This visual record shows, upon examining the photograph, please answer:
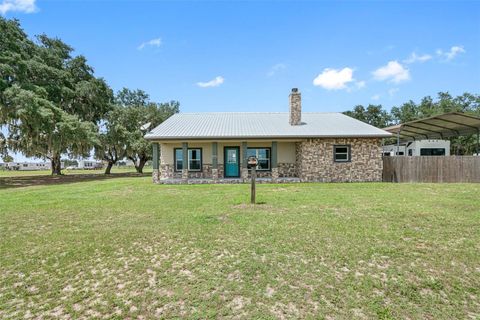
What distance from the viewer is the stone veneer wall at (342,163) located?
14.4 metres

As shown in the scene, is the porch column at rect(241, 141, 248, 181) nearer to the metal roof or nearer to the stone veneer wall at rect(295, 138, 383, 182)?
the stone veneer wall at rect(295, 138, 383, 182)

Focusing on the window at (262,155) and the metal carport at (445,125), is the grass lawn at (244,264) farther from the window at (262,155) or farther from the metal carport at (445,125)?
the window at (262,155)

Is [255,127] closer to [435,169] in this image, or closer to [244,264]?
[435,169]

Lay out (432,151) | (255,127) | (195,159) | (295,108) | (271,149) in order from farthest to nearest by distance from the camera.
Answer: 1. (432,151)
2. (295,108)
3. (195,159)
4. (255,127)
5. (271,149)

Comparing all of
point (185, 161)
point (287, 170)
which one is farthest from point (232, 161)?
point (287, 170)

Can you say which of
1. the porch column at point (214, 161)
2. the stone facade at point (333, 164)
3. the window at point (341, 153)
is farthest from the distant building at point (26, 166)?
the window at point (341, 153)

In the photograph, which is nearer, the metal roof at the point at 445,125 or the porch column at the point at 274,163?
the metal roof at the point at 445,125

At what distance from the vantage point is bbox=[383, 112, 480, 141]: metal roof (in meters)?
13.0

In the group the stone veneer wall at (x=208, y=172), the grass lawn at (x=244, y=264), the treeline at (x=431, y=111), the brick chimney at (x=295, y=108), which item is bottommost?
the grass lawn at (x=244, y=264)

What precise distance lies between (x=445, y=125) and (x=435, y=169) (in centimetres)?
362

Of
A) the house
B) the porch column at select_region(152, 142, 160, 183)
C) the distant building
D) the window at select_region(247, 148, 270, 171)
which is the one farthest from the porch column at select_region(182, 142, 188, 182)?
the distant building

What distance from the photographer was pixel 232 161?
16.0 m

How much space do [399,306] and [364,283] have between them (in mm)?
476

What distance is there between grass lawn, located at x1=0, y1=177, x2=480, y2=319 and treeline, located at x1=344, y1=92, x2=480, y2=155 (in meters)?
36.1
